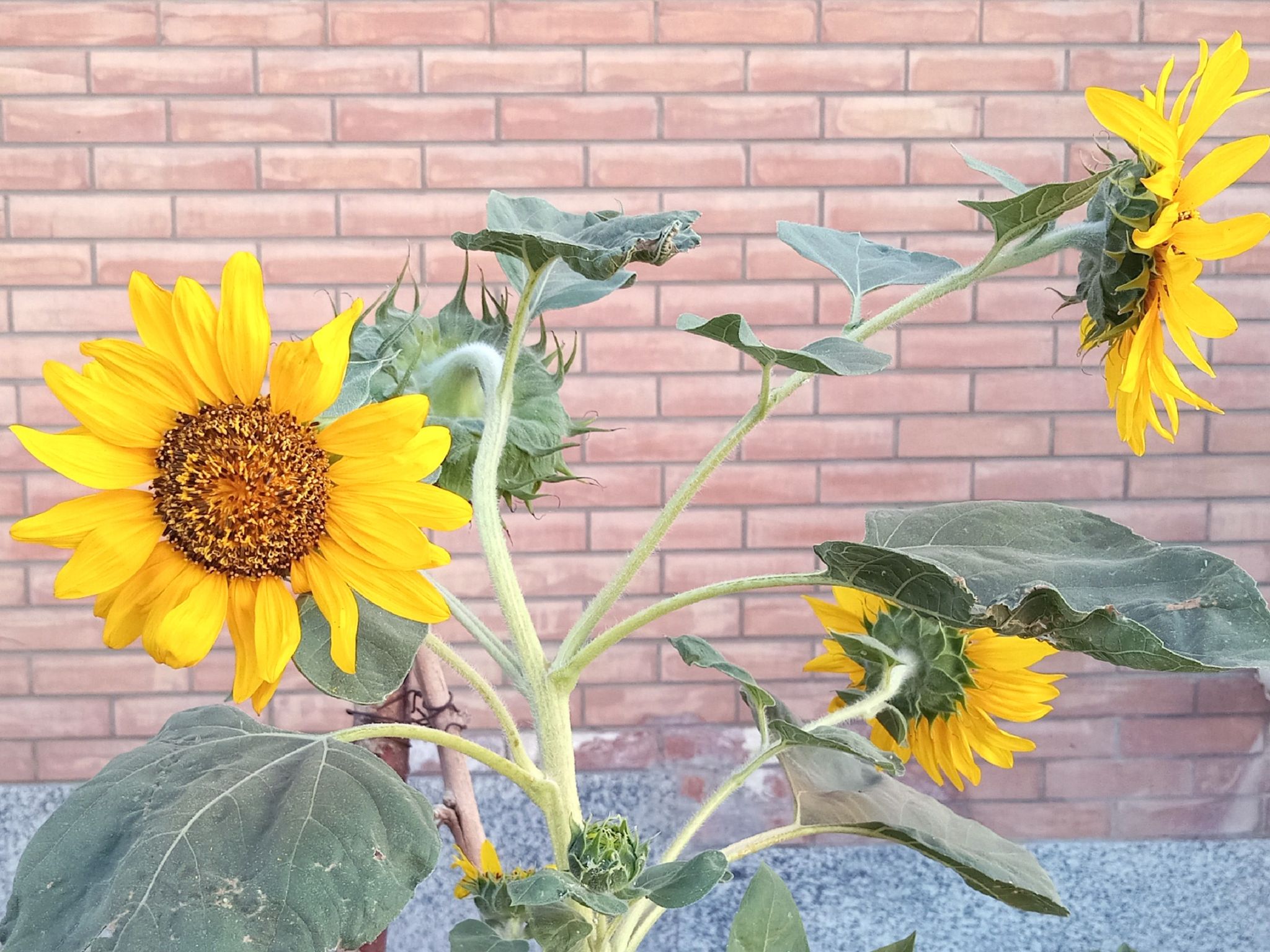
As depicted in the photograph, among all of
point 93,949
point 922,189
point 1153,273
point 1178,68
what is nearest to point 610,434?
point 922,189

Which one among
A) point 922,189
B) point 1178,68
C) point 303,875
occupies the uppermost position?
point 1178,68

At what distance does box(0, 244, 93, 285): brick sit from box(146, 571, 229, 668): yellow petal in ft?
4.31

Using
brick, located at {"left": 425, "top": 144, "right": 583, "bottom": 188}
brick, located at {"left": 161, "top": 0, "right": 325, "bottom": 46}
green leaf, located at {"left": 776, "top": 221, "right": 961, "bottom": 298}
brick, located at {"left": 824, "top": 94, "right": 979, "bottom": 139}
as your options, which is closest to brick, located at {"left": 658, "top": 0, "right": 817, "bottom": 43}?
brick, located at {"left": 824, "top": 94, "right": 979, "bottom": 139}

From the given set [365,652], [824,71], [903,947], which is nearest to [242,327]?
[365,652]

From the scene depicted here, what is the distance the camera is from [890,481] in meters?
1.58

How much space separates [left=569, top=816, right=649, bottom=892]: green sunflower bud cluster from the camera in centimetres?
41

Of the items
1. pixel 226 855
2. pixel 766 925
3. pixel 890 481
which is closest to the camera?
pixel 226 855

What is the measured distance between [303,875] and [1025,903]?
35cm

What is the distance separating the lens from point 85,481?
346mm

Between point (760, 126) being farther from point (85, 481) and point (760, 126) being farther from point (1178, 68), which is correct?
point (85, 481)

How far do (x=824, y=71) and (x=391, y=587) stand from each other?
1335mm

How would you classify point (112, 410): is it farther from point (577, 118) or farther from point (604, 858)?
point (577, 118)

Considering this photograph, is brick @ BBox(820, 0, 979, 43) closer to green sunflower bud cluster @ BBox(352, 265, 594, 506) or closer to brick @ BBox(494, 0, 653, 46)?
brick @ BBox(494, 0, 653, 46)

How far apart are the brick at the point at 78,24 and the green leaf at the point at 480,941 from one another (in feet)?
4.46
